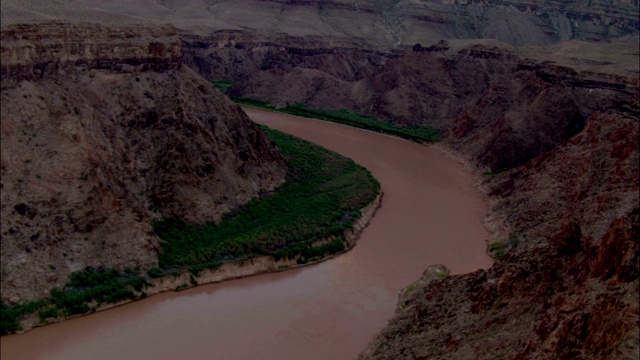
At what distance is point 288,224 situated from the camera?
145 feet

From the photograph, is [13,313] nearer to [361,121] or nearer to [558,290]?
[558,290]

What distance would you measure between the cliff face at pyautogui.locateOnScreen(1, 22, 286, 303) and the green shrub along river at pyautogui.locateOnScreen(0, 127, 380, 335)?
77 cm

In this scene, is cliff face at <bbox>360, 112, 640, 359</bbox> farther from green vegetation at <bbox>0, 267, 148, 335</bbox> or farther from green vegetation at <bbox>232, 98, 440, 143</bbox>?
green vegetation at <bbox>232, 98, 440, 143</bbox>

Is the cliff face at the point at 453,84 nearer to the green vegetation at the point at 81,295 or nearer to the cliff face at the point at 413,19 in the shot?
the cliff face at the point at 413,19

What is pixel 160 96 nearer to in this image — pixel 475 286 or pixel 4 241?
pixel 4 241

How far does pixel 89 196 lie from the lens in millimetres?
35062

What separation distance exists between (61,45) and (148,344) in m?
19.6

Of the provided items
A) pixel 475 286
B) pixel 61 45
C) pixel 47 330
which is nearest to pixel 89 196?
pixel 47 330

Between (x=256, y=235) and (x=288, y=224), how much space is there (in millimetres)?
3489

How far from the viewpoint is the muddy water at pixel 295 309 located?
29.6 meters

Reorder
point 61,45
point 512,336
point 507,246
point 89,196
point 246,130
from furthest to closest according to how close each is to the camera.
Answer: point 246,130
point 507,246
point 61,45
point 89,196
point 512,336

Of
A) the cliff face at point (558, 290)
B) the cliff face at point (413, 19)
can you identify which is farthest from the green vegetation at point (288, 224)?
the cliff face at point (413, 19)

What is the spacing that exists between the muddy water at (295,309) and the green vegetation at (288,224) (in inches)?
66.2

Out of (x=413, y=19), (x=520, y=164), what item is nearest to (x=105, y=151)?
(x=520, y=164)
